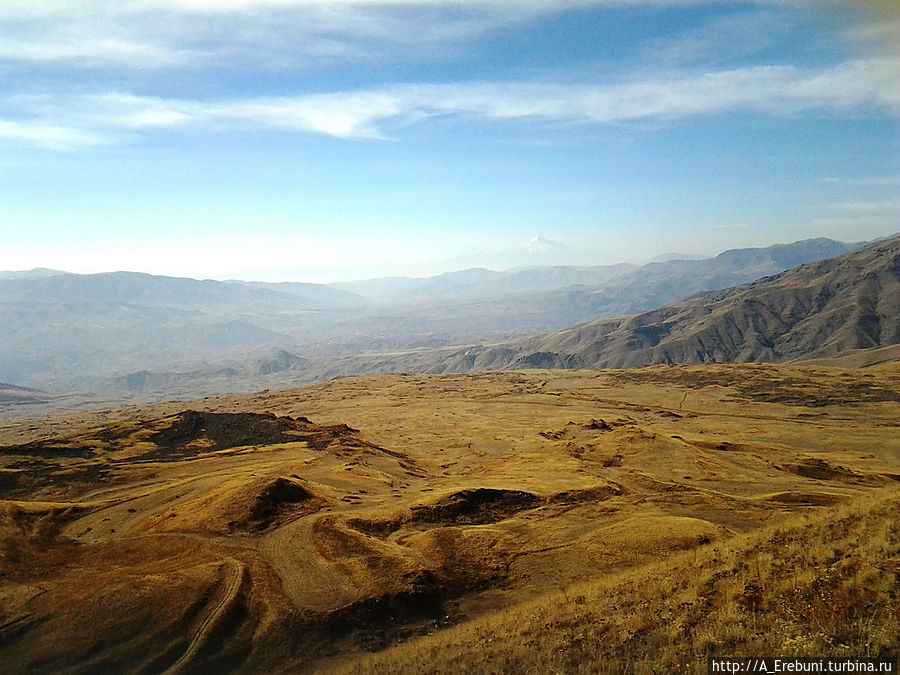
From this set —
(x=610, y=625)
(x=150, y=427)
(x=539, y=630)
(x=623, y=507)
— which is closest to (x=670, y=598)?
(x=610, y=625)

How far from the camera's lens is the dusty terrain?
17.7 m

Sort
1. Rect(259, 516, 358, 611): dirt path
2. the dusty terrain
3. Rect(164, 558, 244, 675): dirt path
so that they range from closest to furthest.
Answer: the dusty terrain < Rect(164, 558, 244, 675): dirt path < Rect(259, 516, 358, 611): dirt path

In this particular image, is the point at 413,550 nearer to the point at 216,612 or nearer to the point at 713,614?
the point at 216,612

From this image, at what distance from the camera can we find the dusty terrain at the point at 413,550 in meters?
17.7

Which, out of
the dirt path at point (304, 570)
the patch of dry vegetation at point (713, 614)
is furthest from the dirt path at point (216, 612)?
the patch of dry vegetation at point (713, 614)

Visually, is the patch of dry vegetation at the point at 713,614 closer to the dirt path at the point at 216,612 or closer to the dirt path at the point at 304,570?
the dirt path at the point at 304,570

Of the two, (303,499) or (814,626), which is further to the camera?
(303,499)

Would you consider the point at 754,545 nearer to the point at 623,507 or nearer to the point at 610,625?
the point at 610,625

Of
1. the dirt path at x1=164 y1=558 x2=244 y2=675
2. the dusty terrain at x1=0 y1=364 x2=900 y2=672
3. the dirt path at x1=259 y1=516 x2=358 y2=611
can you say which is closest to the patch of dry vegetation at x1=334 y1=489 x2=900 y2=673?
the dusty terrain at x1=0 y1=364 x2=900 y2=672

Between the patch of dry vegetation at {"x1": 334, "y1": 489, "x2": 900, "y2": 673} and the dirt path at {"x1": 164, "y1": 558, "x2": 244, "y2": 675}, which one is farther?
the dirt path at {"x1": 164, "y1": 558, "x2": 244, "y2": 675}

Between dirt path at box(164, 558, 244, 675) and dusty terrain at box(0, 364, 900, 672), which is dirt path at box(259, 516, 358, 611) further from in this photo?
dirt path at box(164, 558, 244, 675)

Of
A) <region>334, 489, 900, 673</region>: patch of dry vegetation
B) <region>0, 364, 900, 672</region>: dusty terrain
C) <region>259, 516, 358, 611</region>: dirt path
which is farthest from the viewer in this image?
<region>259, 516, 358, 611</region>: dirt path

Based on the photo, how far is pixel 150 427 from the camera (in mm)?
72562

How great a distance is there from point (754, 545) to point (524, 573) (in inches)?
462
